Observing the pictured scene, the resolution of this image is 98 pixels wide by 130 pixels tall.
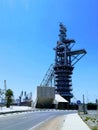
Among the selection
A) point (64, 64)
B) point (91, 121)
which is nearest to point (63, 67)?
point (64, 64)

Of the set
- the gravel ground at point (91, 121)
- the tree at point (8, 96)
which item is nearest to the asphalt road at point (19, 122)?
the gravel ground at point (91, 121)

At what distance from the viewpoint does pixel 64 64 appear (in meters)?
184

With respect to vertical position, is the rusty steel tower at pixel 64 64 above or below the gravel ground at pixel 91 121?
above

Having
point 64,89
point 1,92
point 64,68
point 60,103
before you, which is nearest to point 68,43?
point 64,68

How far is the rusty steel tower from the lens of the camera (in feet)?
581

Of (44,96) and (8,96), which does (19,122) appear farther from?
(44,96)

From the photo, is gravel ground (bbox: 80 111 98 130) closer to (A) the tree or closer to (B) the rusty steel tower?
(A) the tree

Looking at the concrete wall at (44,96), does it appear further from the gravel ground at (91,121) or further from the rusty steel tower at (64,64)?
the gravel ground at (91,121)

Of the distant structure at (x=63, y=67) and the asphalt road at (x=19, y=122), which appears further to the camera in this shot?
the distant structure at (x=63, y=67)

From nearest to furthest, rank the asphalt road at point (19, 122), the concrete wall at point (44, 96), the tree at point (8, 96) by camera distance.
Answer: the asphalt road at point (19, 122) → the tree at point (8, 96) → the concrete wall at point (44, 96)

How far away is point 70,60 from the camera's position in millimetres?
194375

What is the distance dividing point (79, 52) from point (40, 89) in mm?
56272

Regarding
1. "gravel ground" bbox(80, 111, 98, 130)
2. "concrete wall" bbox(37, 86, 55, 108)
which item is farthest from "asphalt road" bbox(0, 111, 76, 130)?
"concrete wall" bbox(37, 86, 55, 108)

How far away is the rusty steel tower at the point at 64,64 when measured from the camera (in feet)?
581
